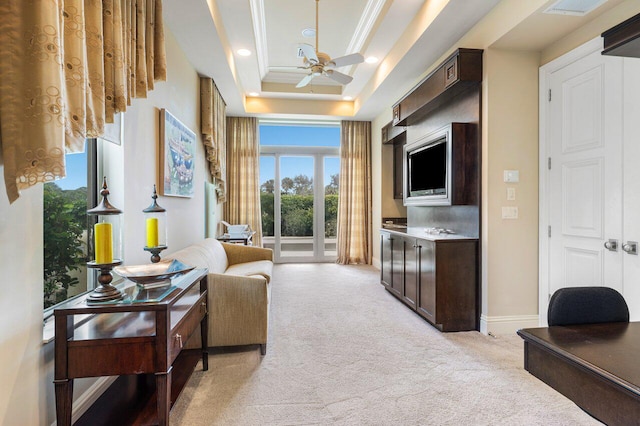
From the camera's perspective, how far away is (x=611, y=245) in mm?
2320

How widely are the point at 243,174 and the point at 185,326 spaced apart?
186 inches

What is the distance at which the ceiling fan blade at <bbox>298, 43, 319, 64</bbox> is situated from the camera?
10.9 feet

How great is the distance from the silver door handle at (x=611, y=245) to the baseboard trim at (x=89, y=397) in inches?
138

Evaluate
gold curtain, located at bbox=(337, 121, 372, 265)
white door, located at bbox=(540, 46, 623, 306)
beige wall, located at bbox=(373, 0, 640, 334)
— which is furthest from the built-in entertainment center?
gold curtain, located at bbox=(337, 121, 372, 265)

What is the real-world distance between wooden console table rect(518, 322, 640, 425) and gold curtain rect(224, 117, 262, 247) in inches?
216

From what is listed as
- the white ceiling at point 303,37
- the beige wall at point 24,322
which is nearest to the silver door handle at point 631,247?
the white ceiling at point 303,37

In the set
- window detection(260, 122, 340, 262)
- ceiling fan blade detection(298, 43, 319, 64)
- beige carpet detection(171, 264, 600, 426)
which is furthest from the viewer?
window detection(260, 122, 340, 262)

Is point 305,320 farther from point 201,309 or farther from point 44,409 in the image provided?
point 44,409

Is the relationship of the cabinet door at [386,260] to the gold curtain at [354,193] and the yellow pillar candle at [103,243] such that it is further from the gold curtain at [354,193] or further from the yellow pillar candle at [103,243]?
the yellow pillar candle at [103,243]

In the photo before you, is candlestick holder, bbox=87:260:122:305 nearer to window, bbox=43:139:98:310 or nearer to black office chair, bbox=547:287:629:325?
window, bbox=43:139:98:310

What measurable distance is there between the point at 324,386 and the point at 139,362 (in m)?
1.15

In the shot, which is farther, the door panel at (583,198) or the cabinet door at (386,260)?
the cabinet door at (386,260)

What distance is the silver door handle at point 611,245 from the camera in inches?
90.4

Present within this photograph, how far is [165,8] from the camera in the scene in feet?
8.92
